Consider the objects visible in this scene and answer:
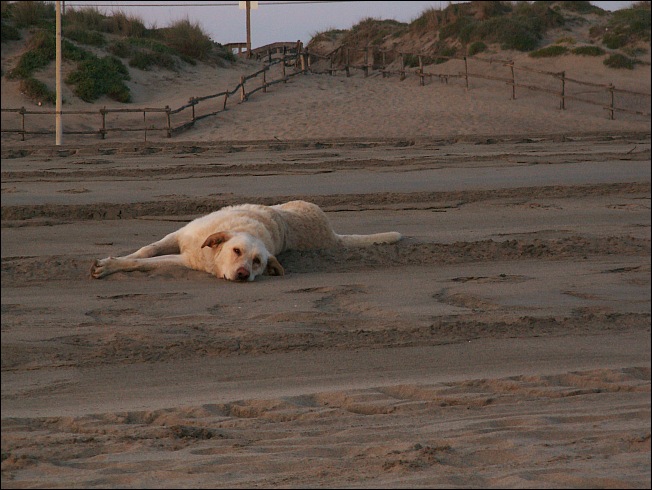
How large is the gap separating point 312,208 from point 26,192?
549cm

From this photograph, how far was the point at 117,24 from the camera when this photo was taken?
2677cm

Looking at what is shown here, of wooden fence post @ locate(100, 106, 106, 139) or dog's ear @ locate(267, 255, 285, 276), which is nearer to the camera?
dog's ear @ locate(267, 255, 285, 276)

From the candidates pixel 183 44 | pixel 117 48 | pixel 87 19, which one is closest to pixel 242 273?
pixel 87 19

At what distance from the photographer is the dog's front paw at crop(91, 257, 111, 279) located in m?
8.39

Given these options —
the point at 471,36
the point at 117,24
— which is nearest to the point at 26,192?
the point at 117,24

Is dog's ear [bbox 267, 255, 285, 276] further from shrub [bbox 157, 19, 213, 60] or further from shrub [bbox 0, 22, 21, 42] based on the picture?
shrub [bbox 157, 19, 213, 60]

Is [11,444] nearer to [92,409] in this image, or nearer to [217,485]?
[92,409]

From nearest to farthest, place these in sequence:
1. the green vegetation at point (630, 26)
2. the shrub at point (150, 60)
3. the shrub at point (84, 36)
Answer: the green vegetation at point (630, 26), the shrub at point (84, 36), the shrub at point (150, 60)

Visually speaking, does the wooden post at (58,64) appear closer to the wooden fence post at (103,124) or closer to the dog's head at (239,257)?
the wooden fence post at (103,124)

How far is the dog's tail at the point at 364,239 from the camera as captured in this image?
9.74 metres

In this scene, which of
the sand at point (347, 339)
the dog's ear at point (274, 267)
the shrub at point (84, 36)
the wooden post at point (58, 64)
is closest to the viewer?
the sand at point (347, 339)

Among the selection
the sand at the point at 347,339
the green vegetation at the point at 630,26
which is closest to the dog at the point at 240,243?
the sand at the point at 347,339

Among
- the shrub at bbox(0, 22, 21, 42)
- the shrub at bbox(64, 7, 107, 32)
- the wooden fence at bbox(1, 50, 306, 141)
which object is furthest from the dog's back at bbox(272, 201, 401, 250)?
the shrub at bbox(64, 7, 107, 32)

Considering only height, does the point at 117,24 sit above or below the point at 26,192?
above
